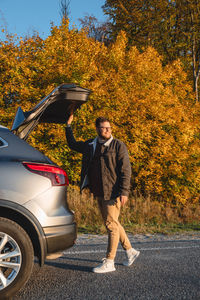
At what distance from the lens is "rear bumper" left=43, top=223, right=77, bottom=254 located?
3.26 meters

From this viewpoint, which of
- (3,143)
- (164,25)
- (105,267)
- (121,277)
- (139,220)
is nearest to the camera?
(3,143)

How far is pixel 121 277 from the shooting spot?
374 centimetres

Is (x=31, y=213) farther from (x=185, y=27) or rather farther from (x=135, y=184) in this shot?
(x=185, y=27)

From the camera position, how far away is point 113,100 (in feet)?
37.5

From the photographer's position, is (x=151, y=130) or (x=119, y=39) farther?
(x=119, y=39)

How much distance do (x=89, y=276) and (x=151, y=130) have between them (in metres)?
8.25

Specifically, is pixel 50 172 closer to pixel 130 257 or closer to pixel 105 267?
pixel 105 267

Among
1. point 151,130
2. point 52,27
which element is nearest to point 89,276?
point 151,130

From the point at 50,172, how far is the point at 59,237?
64 cm

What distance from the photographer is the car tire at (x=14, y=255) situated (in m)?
3.08

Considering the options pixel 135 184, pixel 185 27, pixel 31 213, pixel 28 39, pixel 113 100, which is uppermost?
Result: pixel 185 27

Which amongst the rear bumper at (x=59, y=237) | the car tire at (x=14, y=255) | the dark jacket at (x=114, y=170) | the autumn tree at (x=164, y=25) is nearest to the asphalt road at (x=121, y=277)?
the car tire at (x=14, y=255)

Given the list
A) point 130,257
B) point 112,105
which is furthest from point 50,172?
point 112,105

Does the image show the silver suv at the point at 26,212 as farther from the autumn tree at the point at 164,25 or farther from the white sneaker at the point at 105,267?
the autumn tree at the point at 164,25
